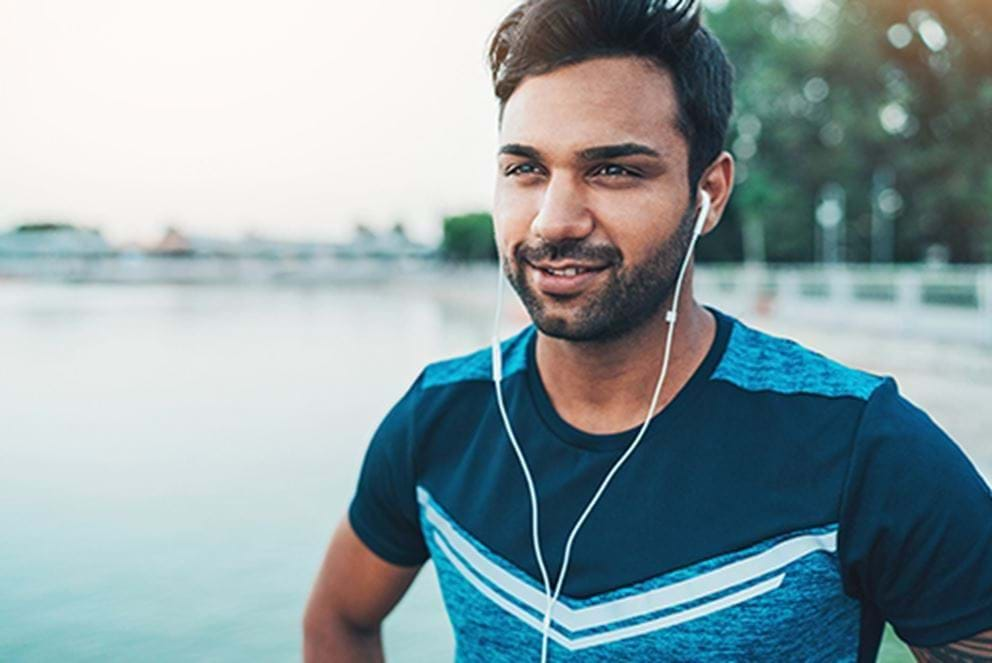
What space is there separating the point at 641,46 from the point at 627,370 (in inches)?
18.5

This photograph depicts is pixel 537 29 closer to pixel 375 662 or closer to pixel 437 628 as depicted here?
pixel 375 662

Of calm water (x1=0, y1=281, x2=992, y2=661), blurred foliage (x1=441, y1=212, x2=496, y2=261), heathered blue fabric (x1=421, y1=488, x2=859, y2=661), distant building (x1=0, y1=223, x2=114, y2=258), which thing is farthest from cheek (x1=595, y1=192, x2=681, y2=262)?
blurred foliage (x1=441, y1=212, x2=496, y2=261)

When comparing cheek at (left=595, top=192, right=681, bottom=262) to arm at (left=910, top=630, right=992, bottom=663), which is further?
cheek at (left=595, top=192, right=681, bottom=262)

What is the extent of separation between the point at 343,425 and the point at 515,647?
815cm

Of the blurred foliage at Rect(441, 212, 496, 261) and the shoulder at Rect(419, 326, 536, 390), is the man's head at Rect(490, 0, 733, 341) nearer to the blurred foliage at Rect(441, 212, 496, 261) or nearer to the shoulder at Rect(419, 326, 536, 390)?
the shoulder at Rect(419, 326, 536, 390)

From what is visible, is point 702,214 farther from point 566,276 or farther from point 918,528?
point 918,528

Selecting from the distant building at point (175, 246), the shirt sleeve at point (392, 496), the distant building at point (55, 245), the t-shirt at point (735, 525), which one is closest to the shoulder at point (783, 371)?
the t-shirt at point (735, 525)

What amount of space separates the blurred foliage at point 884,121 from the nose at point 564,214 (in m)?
30.7

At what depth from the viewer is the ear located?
5.12 ft

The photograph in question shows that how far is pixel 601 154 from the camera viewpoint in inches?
54.9

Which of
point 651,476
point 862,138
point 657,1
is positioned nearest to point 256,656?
point 651,476

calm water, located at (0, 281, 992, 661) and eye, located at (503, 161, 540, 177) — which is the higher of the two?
eye, located at (503, 161, 540, 177)

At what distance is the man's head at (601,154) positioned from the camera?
1407 millimetres

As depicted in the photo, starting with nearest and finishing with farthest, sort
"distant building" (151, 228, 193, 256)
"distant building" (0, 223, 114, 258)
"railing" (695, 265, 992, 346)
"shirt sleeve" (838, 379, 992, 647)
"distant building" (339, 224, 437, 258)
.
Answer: "shirt sleeve" (838, 379, 992, 647), "railing" (695, 265, 992, 346), "distant building" (0, 223, 114, 258), "distant building" (151, 228, 193, 256), "distant building" (339, 224, 437, 258)
